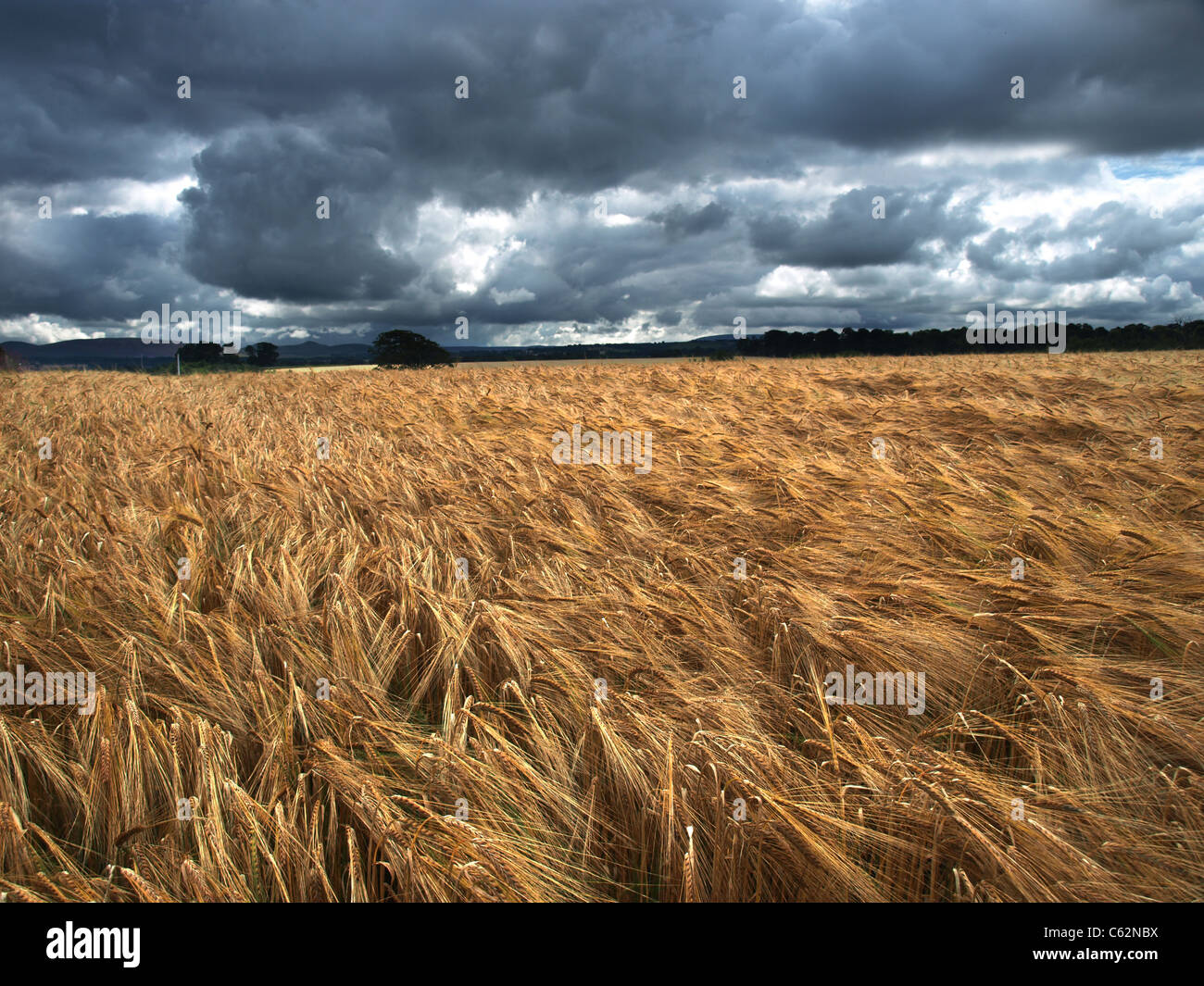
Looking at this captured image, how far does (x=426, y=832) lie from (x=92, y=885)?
0.75m

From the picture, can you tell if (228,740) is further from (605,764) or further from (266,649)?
(605,764)

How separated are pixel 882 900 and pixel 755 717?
638mm

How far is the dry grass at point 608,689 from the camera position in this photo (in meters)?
1.46

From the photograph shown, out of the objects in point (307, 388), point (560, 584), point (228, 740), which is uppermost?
point (307, 388)

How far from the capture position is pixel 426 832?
1488 millimetres

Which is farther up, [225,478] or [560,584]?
[225,478]

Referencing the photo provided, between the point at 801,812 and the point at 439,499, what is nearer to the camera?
the point at 801,812

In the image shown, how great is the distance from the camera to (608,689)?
2102mm

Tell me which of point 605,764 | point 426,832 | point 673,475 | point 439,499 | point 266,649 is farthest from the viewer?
point 673,475

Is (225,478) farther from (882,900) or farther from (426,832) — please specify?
(882,900)

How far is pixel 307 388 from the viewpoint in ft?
46.6

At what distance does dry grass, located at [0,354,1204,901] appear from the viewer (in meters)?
Answer: 1.46
